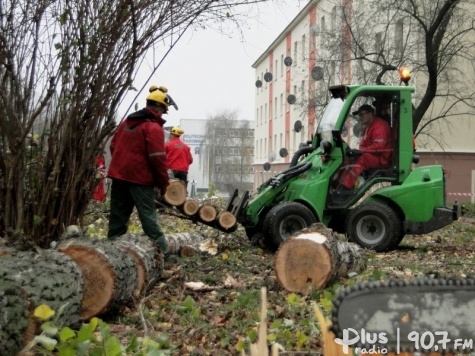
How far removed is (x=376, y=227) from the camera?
10.7 meters

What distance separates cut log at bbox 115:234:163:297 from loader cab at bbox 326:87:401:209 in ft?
13.2

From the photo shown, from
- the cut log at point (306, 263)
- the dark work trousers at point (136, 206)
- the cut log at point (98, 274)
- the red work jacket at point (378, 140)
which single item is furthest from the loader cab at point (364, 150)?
the cut log at point (98, 274)

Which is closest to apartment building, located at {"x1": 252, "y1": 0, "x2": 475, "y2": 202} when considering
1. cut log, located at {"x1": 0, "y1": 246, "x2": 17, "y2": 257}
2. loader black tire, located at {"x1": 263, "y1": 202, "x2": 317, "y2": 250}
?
loader black tire, located at {"x1": 263, "y1": 202, "x2": 317, "y2": 250}

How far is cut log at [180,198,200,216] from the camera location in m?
10.6

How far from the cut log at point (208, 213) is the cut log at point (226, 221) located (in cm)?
8

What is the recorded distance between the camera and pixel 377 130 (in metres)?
10.5

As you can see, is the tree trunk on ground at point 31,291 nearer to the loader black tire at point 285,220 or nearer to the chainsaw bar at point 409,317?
the chainsaw bar at point 409,317

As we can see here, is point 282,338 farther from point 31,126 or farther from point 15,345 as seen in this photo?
point 31,126

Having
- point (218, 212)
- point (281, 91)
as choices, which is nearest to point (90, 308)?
point (218, 212)

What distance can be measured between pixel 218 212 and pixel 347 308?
27.3 ft

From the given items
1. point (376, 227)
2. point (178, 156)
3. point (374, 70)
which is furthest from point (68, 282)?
point (374, 70)

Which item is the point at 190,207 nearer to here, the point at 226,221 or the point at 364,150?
the point at 226,221

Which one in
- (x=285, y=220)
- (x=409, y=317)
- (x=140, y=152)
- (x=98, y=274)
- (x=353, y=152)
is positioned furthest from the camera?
(x=353, y=152)

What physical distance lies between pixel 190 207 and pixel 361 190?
7.52ft
